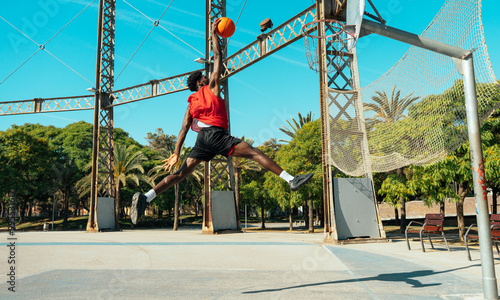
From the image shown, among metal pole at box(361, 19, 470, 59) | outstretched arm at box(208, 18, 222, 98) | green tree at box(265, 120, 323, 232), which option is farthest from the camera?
green tree at box(265, 120, 323, 232)

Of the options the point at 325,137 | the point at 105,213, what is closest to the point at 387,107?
the point at 325,137

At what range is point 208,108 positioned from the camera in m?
5.11

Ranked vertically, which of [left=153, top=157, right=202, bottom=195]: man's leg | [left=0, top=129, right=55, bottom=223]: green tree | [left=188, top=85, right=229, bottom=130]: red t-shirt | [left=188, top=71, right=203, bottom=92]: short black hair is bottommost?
[left=153, top=157, right=202, bottom=195]: man's leg

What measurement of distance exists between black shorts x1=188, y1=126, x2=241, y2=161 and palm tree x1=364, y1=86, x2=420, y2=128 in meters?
6.85

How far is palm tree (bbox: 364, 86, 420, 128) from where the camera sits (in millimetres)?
10797

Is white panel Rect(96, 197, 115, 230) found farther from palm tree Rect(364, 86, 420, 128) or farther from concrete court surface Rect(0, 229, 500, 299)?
palm tree Rect(364, 86, 420, 128)

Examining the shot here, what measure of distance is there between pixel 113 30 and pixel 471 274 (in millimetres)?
26927

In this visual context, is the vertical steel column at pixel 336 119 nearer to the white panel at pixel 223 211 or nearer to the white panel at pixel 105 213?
the white panel at pixel 223 211

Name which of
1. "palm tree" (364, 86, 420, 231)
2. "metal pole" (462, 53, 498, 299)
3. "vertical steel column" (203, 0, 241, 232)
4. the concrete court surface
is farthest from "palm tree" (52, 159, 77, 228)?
"metal pole" (462, 53, 498, 299)

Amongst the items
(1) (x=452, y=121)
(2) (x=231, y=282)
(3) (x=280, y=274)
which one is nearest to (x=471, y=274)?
(3) (x=280, y=274)

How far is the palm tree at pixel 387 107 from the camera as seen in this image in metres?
10.8

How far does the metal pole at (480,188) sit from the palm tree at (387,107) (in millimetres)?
5614

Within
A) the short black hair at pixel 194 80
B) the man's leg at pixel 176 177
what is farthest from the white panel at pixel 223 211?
the man's leg at pixel 176 177

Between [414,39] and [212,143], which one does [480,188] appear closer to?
[414,39]
